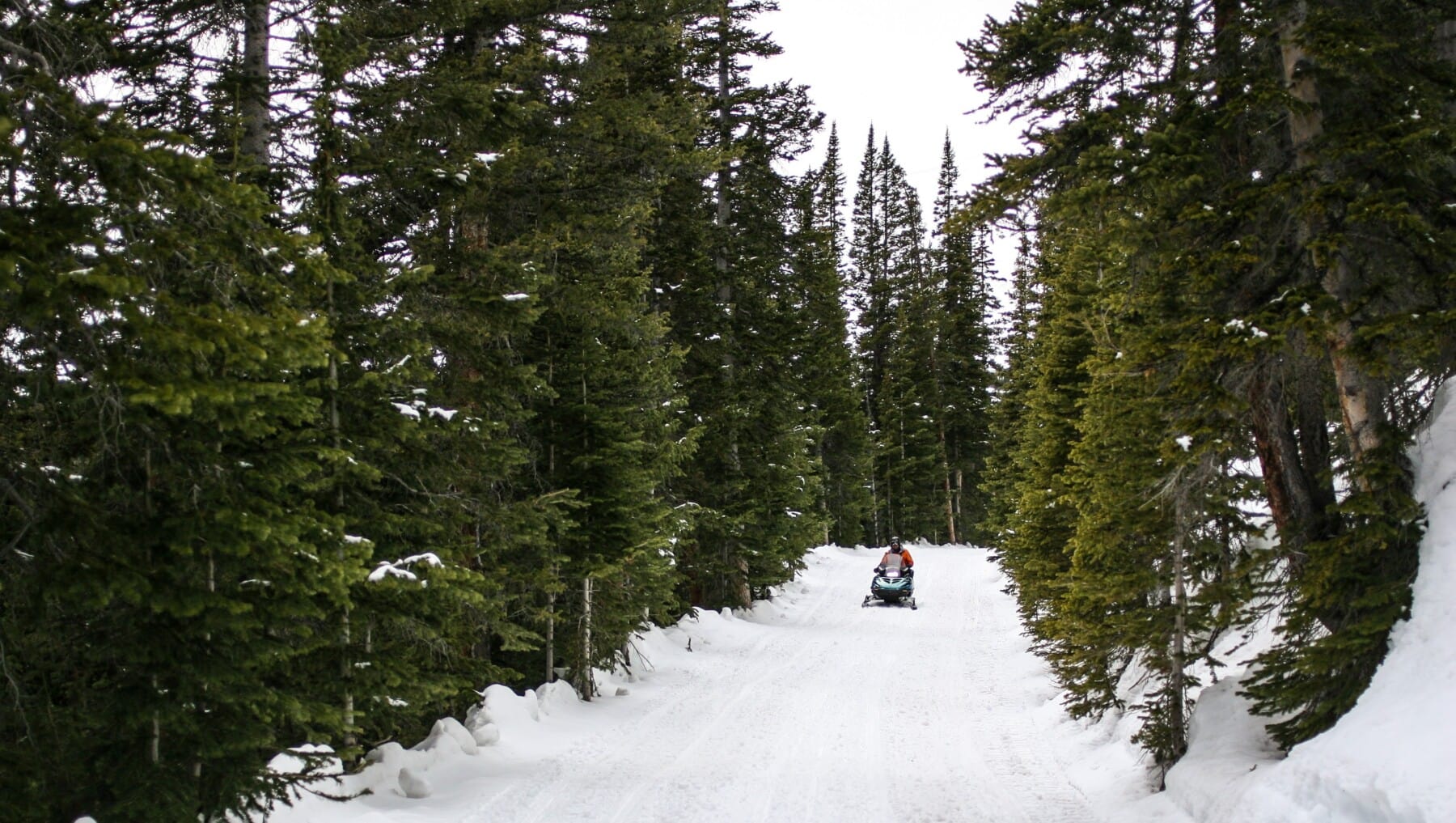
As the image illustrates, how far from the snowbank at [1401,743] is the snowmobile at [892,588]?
61.4 feet

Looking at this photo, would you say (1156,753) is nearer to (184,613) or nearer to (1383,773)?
(1383,773)

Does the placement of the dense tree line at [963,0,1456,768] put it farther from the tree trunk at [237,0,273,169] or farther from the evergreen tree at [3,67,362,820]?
the tree trunk at [237,0,273,169]

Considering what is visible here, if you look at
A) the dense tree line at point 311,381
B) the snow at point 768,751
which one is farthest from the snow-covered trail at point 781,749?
the dense tree line at point 311,381

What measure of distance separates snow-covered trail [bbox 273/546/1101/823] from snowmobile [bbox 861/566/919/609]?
20.0 ft

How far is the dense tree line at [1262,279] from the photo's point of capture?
5906 mm

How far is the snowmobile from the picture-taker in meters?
25.5

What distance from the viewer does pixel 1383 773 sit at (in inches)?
193

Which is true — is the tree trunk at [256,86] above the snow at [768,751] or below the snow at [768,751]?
above

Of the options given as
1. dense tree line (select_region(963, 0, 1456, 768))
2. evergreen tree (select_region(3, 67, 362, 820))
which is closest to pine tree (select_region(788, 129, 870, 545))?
dense tree line (select_region(963, 0, 1456, 768))

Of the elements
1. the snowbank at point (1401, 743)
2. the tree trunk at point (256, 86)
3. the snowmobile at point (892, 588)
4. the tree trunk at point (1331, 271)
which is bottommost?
the snowmobile at point (892, 588)

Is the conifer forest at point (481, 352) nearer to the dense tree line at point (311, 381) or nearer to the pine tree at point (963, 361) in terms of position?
the dense tree line at point (311, 381)

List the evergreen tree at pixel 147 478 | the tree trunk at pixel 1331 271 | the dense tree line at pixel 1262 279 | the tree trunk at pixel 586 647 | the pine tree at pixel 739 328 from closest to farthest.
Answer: the evergreen tree at pixel 147 478
the dense tree line at pixel 1262 279
the tree trunk at pixel 1331 271
the tree trunk at pixel 586 647
the pine tree at pixel 739 328

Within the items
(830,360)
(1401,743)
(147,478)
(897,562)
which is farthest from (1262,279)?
(830,360)

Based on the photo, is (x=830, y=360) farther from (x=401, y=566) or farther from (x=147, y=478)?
(x=147, y=478)
